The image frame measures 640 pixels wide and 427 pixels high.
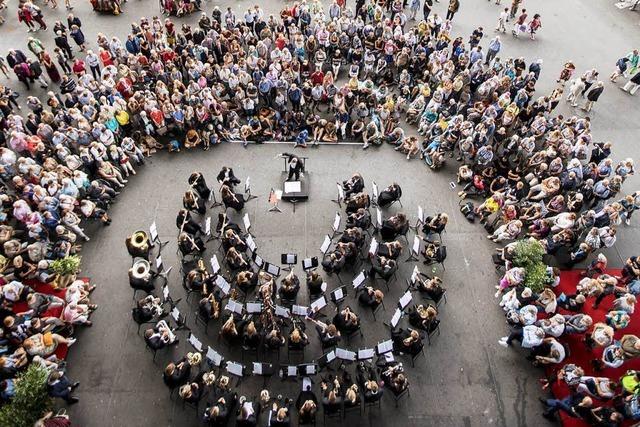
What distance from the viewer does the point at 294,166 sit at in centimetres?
1623

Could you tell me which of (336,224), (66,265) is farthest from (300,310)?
(66,265)

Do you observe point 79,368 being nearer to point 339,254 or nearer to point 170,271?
point 170,271

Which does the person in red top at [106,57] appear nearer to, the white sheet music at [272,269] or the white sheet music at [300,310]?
the white sheet music at [272,269]

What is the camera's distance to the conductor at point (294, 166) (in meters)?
16.1

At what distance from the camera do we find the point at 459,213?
1609 cm

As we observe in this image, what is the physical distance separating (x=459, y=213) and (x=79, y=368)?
13.6 metres

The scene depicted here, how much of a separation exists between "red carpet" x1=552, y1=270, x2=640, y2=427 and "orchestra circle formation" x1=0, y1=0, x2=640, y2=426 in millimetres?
65

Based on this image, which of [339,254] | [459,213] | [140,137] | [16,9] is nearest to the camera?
[339,254]

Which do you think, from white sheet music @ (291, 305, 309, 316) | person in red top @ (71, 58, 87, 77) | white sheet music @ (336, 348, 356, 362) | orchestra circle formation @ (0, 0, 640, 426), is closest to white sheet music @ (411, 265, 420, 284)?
orchestra circle formation @ (0, 0, 640, 426)

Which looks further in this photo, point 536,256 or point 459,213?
point 459,213

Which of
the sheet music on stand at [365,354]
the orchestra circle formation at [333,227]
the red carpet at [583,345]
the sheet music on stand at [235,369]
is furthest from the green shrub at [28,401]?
the red carpet at [583,345]

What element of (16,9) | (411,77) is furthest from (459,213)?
(16,9)

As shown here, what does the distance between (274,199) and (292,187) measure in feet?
4.17

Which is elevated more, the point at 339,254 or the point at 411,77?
the point at 411,77
